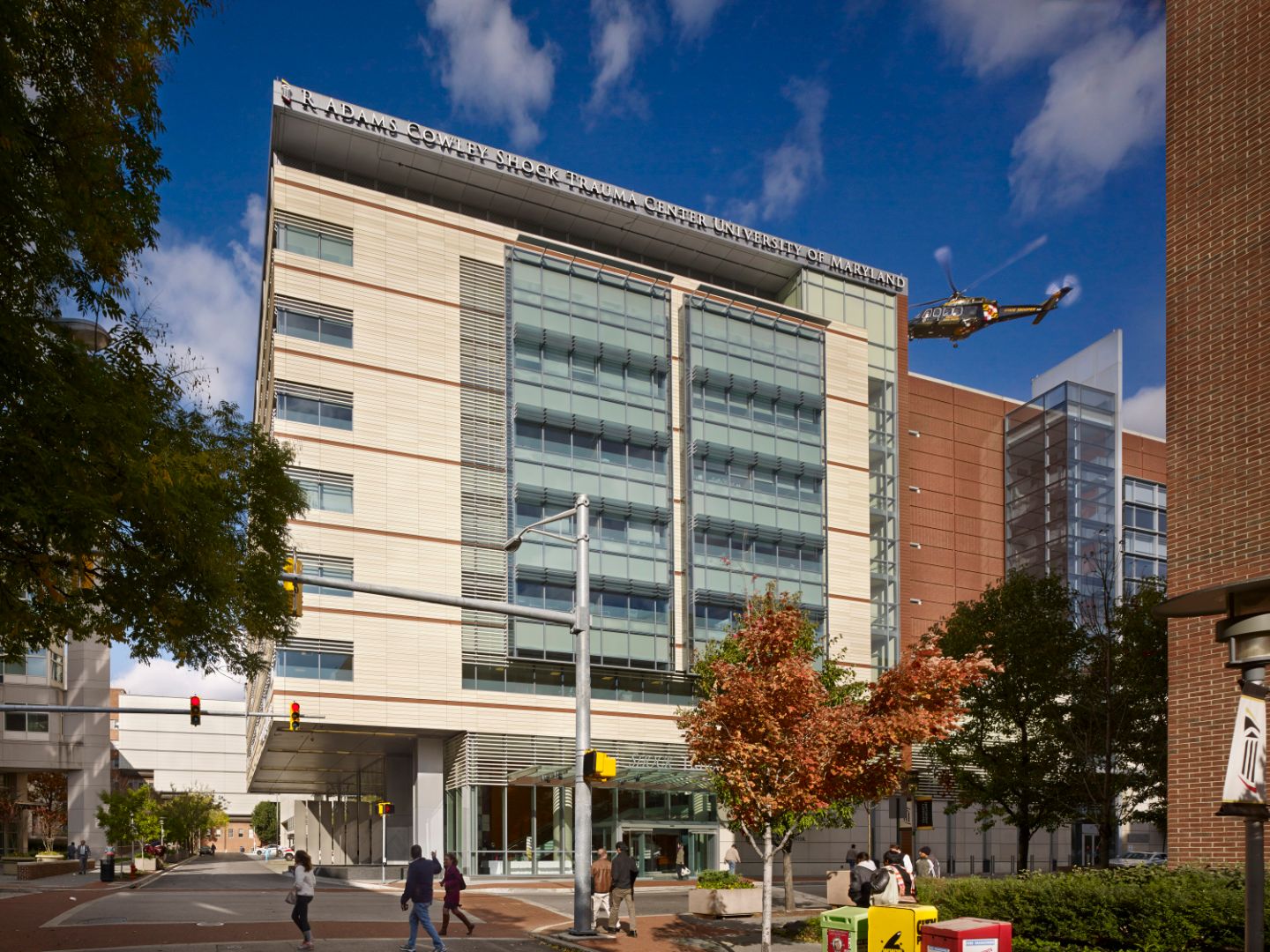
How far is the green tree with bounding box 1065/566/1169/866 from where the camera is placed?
3366 cm

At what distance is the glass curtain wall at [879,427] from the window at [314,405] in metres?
24.5

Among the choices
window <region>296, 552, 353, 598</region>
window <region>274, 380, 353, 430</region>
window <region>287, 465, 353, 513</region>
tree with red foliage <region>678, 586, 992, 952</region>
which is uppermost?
window <region>274, 380, 353, 430</region>

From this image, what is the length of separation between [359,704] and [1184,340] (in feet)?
111

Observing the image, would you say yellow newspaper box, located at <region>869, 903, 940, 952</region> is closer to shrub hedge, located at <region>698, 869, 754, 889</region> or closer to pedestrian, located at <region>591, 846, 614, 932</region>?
pedestrian, located at <region>591, 846, 614, 932</region>

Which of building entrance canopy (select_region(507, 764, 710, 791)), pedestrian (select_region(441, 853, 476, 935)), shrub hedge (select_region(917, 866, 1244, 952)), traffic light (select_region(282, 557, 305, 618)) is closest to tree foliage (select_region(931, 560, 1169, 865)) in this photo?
building entrance canopy (select_region(507, 764, 710, 791))

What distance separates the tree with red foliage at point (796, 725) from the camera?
59.8 feet

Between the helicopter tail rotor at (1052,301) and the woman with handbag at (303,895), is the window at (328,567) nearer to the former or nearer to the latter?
the woman with handbag at (303,895)

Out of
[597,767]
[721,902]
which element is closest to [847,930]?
[597,767]

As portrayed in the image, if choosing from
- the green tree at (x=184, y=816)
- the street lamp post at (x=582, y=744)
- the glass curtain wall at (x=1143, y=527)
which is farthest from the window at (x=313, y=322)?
the glass curtain wall at (x=1143, y=527)

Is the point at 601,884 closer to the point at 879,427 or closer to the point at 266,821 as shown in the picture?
the point at 879,427

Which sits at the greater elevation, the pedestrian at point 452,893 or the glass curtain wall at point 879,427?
the glass curtain wall at point 879,427

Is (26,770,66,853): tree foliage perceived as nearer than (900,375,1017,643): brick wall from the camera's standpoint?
No

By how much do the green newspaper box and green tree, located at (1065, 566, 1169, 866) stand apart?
20846mm

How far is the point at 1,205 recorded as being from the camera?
1059cm
